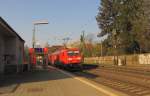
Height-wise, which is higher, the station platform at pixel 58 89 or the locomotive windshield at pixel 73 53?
the locomotive windshield at pixel 73 53

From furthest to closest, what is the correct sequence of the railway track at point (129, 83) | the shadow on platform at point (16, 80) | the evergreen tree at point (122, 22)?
the evergreen tree at point (122, 22) < the shadow on platform at point (16, 80) < the railway track at point (129, 83)

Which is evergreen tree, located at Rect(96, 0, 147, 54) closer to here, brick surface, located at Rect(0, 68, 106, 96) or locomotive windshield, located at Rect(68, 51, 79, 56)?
locomotive windshield, located at Rect(68, 51, 79, 56)

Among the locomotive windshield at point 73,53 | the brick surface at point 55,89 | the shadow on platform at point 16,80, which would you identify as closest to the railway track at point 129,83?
the brick surface at point 55,89

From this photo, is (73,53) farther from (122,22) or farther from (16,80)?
(122,22)

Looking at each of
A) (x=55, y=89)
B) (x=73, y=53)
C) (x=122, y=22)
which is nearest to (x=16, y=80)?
(x=55, y=89)

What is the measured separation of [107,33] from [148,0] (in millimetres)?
26342

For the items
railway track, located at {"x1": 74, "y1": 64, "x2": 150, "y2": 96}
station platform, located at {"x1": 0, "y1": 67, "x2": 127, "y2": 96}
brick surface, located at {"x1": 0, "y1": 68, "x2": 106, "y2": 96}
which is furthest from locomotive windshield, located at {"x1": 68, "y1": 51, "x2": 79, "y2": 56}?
brick surface, located at {"x1": 0, "y1": 68, "x2": 106, "y2": 96}

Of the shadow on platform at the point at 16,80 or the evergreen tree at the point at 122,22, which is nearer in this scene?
the shadow on platform at the point at 16,80

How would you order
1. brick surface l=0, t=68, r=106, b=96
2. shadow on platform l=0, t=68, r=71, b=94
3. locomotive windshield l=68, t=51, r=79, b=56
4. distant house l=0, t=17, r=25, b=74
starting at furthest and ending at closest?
locomotive windshield l=68, t=51, r=79, b=56 < distant house l=0, t=17, r=25, b=74 < shadow on platform l=0, t=68, r=71, b=94 < brick surface l=0, t=68, r=106, b=96

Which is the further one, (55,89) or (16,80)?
(16,80)

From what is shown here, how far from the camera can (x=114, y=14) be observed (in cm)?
10575

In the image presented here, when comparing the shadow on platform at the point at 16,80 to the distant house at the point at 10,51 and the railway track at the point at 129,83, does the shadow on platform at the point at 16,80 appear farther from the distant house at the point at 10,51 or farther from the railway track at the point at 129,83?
the distant house at the point at 10,51

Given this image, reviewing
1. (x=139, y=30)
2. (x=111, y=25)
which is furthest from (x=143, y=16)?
(x=111, y=25)

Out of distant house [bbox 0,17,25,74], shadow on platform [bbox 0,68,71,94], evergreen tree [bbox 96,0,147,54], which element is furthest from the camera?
evergreen tree [bbox 96,0,147,54]
